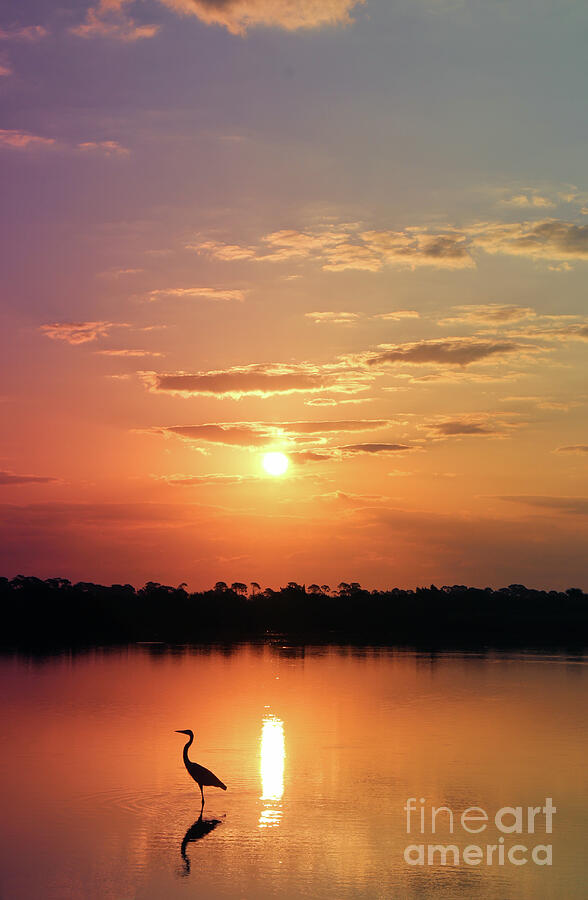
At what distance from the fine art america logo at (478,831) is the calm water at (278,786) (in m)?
0.09

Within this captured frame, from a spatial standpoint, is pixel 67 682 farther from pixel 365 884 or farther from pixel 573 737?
pixel 365 884

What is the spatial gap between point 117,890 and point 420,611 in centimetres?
10641

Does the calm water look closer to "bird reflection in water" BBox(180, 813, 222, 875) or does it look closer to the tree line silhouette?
"bird reflection in water" BBox(180, 813, 222, 875)

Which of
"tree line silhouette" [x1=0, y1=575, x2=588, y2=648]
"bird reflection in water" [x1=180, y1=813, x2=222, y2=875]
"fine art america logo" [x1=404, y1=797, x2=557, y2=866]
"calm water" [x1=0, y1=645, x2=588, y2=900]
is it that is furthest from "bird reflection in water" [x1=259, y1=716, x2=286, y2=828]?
"tree line silhouette" [x1=0, y1=575, x2=588, y2=648]

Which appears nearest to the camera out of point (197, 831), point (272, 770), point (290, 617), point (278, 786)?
point (197, 831)

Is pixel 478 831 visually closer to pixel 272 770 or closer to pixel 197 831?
pixel 197 831

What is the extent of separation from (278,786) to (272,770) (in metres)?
1.60

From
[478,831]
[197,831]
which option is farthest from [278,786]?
[478,831]

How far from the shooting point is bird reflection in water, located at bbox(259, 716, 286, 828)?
52.0 ft

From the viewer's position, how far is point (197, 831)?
1484 cm

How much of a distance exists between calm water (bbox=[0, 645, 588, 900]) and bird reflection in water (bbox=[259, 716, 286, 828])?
0.06m

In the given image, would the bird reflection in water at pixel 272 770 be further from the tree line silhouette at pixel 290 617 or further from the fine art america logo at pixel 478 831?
the tree line silhouette at pixel 290 617

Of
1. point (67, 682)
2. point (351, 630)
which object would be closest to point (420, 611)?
point (351, 630)

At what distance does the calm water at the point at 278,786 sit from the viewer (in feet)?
42.2
